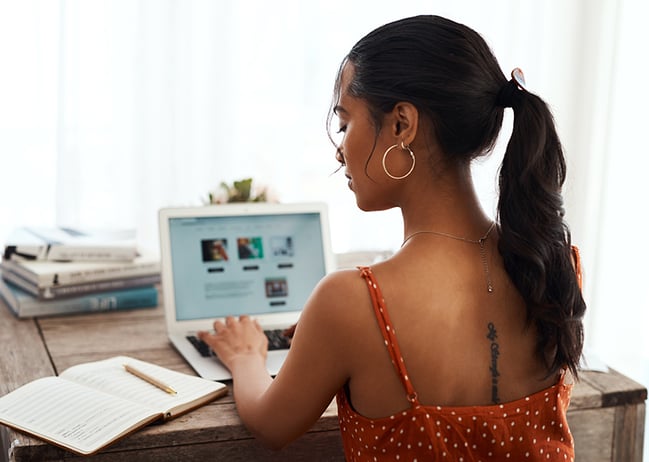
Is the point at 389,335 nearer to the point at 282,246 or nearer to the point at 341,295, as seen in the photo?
the point at 341,295

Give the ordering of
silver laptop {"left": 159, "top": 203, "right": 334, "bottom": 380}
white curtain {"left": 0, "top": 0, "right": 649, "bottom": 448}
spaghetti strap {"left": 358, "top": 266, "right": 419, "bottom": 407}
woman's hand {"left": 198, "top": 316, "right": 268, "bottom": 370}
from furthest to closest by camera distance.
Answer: white curtain {"left": 0, "top": 0, "right": 649, "bottom": 448} < silver laptop {"left": 159, "top": 203, "right": 334, "bottom": 380} < woman's hand {"left": 198, "top": 316, "right": 268, "bottom": 370} < spaghetti strap {"left": 358, "top": 266, "right": 419, "bottom": 407}

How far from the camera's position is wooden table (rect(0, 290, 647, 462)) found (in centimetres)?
115

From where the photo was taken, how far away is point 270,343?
151 cm

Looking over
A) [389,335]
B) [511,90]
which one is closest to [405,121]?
[511,90]

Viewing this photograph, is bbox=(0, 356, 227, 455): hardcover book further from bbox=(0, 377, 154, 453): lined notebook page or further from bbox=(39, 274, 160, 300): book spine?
bbox=(39, 274, 160, 300): book spine

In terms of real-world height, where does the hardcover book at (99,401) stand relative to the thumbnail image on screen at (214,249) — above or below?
below

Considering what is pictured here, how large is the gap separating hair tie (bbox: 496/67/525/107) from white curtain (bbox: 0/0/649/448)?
104cm

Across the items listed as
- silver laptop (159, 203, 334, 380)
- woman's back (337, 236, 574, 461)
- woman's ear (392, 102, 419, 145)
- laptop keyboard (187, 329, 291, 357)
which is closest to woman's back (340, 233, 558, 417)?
woman's back (337, 236, 574, 461)

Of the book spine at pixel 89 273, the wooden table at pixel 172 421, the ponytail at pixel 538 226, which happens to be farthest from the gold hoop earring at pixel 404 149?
the book spine at pixel 89 273

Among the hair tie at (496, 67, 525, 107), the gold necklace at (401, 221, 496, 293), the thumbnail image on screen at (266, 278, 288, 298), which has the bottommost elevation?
the thumbnail image on screen at (266, 278, 288, 298)

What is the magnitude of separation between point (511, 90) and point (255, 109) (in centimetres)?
146

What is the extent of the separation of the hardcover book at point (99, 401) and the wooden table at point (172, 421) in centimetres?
2

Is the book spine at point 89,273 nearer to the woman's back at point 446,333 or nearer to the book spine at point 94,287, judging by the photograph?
the book spine at point 94,287

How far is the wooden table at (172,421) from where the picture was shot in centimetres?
115
